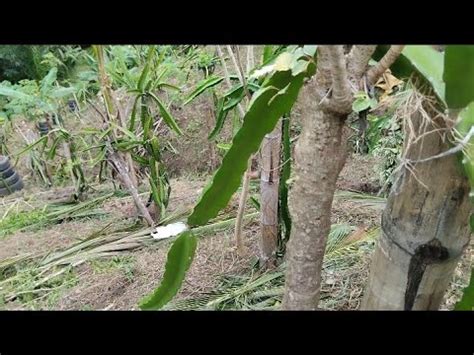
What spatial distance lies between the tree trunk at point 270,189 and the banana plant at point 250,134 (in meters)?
0.60

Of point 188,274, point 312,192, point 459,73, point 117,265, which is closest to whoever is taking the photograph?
point 459,73

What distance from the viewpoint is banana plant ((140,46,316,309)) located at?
0.47 m

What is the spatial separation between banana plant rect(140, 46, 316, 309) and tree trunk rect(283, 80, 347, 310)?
0.03 metres

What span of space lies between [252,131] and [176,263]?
0.22 m

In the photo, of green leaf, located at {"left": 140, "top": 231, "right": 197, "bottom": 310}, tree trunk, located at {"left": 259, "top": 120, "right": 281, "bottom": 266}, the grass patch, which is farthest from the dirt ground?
green leaf, located at {"left": 140, "top": 231, "right": 197, "bottom": 310}

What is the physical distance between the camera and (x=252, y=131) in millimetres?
549

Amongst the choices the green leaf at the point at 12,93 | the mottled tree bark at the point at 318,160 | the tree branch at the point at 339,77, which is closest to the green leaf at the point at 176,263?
the mottled tree bark at the point at 318,160

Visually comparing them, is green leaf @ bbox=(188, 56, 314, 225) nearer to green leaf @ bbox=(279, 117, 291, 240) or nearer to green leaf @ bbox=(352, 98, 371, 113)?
green leaf @ bbox=(352, 98, 371, 113)

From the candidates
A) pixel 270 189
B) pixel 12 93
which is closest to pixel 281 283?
pixel 270 189

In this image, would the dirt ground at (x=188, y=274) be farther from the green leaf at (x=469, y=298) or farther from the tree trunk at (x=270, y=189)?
the green leaf at (x=469, y=298)

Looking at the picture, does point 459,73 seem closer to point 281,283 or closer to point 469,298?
point 469,298

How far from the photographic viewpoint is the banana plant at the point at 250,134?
18.6 inches

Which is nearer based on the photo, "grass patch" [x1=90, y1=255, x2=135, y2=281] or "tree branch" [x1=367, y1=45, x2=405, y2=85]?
"tree branch" [x1=367, y1=45, x2=405, y2=85]
